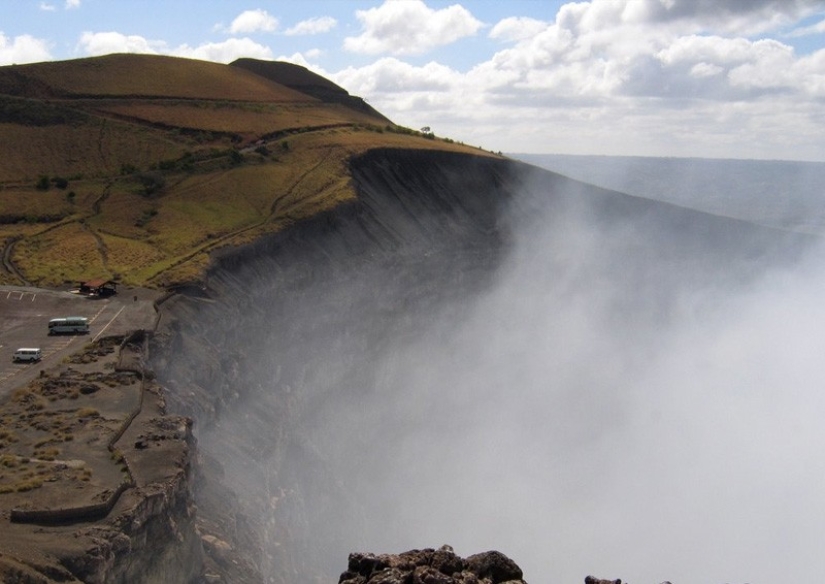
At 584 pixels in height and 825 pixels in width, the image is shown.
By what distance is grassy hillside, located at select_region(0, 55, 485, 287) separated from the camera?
75.4 m

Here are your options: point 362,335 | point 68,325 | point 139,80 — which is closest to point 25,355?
point 68,325

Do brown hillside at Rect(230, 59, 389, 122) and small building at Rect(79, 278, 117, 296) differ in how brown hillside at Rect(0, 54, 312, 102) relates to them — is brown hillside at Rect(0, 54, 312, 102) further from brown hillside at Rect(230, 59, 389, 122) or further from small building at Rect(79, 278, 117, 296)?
small building at Rect(79, 278, 117, 296)

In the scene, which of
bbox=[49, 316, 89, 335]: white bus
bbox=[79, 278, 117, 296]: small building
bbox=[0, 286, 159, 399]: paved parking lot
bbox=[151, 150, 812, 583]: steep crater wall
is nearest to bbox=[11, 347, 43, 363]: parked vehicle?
bbox=[0, 286, 159, 399]: paved parking lot

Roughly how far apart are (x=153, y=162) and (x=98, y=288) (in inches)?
1598

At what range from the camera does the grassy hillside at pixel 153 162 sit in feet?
247

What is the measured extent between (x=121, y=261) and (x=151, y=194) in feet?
68.1

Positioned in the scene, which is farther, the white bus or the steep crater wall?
the steep crater wall

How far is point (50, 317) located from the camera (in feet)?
195

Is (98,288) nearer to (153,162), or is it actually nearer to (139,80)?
(153,162)

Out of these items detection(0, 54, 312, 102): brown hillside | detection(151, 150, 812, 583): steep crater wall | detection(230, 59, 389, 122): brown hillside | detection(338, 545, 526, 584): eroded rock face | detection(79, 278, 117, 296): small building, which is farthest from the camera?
detection(230, 59, 389, 122): brown hillside

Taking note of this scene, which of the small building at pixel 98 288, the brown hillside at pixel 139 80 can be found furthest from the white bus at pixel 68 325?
the brown hillside at pixel 139 80

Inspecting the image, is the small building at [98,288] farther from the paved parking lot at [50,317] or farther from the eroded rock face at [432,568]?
the eroded rock face at [432,568]

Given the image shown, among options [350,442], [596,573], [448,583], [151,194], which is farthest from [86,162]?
[448,583]

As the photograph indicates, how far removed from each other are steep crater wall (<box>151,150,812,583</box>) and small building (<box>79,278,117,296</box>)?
209 inches
